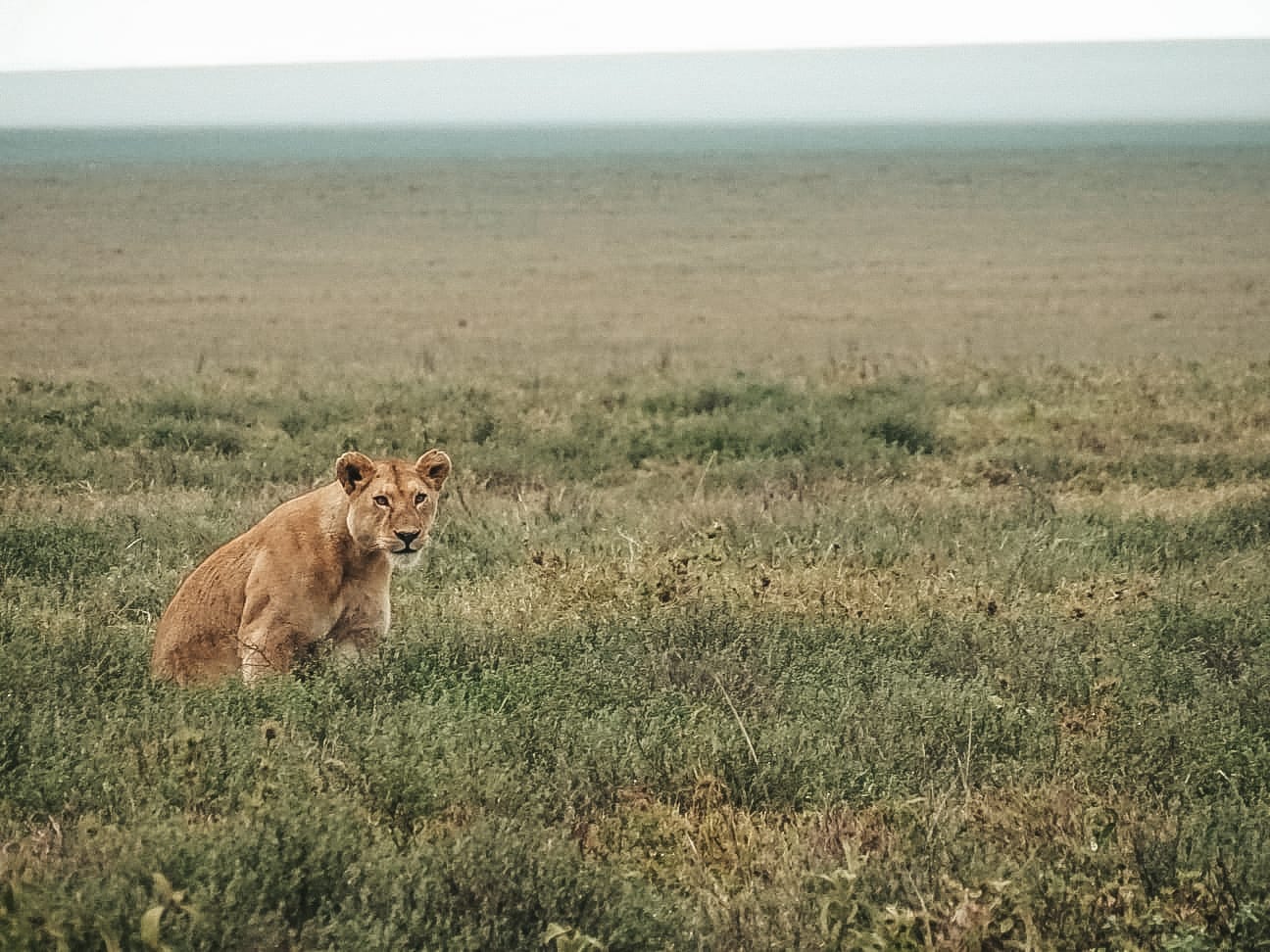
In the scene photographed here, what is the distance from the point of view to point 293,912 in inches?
159

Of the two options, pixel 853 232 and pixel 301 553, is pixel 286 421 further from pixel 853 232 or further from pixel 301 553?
pixel 853 232

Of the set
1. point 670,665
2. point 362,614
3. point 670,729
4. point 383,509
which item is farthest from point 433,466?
point 670,729

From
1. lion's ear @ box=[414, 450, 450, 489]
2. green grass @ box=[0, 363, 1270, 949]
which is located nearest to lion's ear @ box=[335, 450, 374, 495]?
lion's ear @ box=[414, 450, 450, 489]

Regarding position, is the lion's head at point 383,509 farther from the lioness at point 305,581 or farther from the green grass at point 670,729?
the green grass at point 670,729

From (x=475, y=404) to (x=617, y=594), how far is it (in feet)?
24.5

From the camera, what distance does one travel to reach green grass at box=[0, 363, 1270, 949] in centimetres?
408

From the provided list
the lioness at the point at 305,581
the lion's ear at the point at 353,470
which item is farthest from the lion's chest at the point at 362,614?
the lion's ear at the point at 353,470

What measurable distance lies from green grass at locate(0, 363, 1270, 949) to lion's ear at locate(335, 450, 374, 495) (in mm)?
660

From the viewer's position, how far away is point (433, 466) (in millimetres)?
5961

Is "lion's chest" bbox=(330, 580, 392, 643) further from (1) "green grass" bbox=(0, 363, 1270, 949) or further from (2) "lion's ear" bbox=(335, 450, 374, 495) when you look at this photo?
(2) "lion's ear" bbox=(335, 450, 374, 495)

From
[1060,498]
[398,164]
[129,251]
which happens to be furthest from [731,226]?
[1060,498]

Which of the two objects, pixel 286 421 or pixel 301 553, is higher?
pixel 301 553

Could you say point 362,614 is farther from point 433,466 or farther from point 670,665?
point 670,665

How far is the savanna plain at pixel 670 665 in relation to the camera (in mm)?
4125
